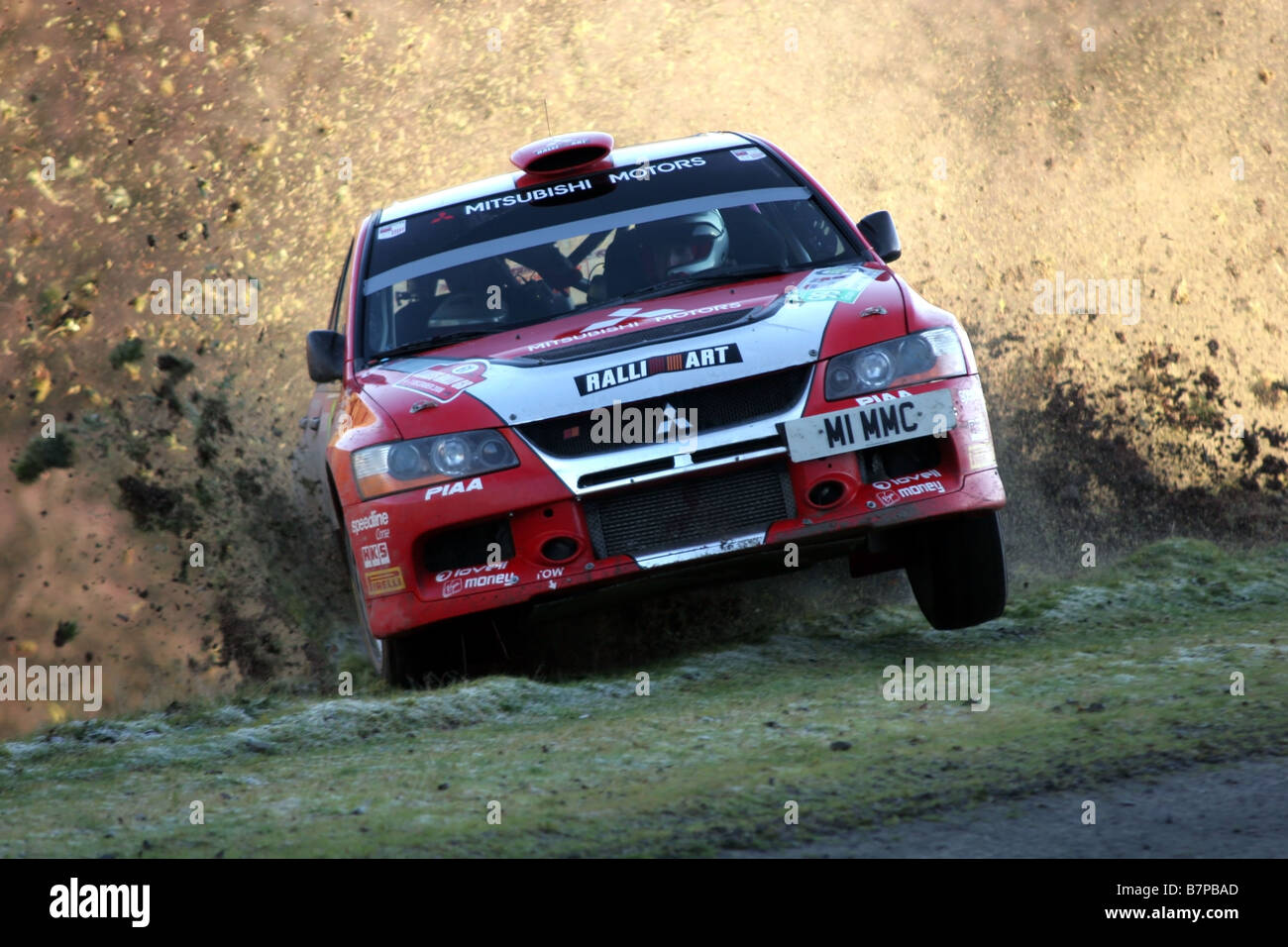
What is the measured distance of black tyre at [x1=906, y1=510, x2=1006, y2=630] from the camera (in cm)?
542

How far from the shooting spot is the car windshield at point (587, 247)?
605cm

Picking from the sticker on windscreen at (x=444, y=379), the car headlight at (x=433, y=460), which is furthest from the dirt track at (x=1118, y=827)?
the sticker on windscreen at (x=444, y=379)

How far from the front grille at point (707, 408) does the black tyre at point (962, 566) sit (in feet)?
2.51

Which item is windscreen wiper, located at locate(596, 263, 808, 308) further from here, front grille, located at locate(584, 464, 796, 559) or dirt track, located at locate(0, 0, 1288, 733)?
dirt track, located at locate(0, 0, 1288, 733)

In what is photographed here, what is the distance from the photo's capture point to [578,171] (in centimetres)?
672

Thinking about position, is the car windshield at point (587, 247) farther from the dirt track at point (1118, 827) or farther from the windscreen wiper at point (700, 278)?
the dirt track at point (1118, 827)

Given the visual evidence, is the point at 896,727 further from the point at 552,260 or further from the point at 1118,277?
the point at 1118,277

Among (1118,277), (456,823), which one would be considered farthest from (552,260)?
(1118,277)

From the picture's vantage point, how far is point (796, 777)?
4.02m

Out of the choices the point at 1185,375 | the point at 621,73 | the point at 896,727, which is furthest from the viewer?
the point at 621,73

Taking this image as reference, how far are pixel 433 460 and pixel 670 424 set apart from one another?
80 cm

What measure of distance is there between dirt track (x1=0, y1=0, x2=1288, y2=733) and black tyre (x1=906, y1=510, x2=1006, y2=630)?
164cm

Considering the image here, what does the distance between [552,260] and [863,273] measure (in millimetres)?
1285
